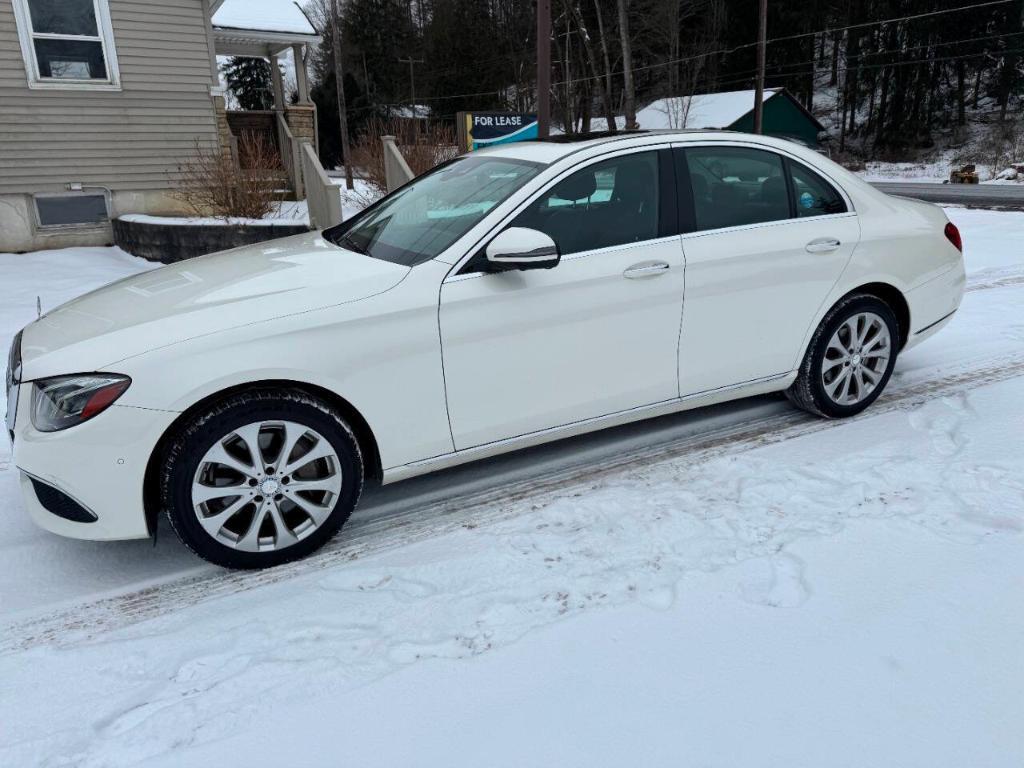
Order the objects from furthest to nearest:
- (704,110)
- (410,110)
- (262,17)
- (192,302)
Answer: (410,110)
(704,110)
(262,17)
(192,302)

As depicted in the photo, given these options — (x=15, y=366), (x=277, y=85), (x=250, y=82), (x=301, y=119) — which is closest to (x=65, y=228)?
(x=301, y=119)

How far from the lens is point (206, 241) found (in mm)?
10797

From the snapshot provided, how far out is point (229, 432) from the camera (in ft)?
9.73

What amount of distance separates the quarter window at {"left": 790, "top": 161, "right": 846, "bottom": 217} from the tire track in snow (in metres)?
1.19

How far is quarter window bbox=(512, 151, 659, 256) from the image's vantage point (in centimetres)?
360

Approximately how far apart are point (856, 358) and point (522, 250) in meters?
2.33

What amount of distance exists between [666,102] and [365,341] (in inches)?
1439

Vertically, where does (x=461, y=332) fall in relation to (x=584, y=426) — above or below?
above

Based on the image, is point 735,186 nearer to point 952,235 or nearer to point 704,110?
point 952,235

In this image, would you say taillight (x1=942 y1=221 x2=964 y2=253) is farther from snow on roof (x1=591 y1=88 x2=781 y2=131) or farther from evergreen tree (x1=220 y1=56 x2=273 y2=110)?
evergreen tree (x1=220 y1=56 x2=273 y2=110)

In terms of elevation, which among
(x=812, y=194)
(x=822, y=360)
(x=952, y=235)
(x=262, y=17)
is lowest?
(x=822, y=360)

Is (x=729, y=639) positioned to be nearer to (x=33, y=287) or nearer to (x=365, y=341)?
(x=365, y=341)

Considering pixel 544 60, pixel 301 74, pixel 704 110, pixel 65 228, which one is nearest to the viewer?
pixel 544 60

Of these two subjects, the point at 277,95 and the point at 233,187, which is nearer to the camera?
the point at 233,187
